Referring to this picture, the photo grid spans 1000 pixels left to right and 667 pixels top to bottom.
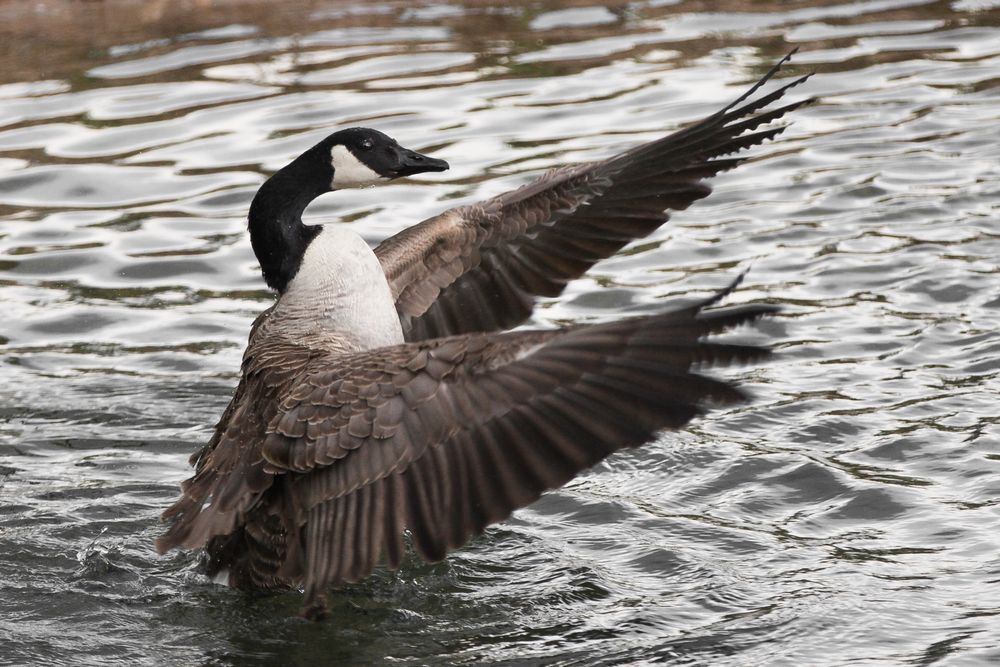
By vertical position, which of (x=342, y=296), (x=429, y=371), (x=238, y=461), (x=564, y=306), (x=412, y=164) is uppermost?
(x=412, y=164)

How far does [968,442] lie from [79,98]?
9449 millimetres

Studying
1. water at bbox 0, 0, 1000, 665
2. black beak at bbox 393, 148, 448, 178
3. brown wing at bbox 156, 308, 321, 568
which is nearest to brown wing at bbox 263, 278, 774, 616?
brown wing at bbox 156, 308, 321, 568

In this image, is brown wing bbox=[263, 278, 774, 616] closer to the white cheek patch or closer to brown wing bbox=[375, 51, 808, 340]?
the white cheek patch

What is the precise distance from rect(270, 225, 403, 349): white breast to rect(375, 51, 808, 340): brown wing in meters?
0.69

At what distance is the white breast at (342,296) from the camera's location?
262 inches

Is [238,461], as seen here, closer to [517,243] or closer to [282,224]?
[282,224]

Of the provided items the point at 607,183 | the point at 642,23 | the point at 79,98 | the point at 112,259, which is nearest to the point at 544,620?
the point at 607,183

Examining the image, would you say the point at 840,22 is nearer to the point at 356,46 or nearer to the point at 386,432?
the point at 356,46

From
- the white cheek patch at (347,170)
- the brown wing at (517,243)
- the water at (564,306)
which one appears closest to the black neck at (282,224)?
the white cheek patch at (347,170)

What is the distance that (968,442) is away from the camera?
7371mm

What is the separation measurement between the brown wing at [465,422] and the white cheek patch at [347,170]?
1.67m

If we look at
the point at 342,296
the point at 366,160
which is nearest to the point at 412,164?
the point at 366,160

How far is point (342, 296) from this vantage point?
22.0 feet

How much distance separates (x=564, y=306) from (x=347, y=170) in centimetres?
305
